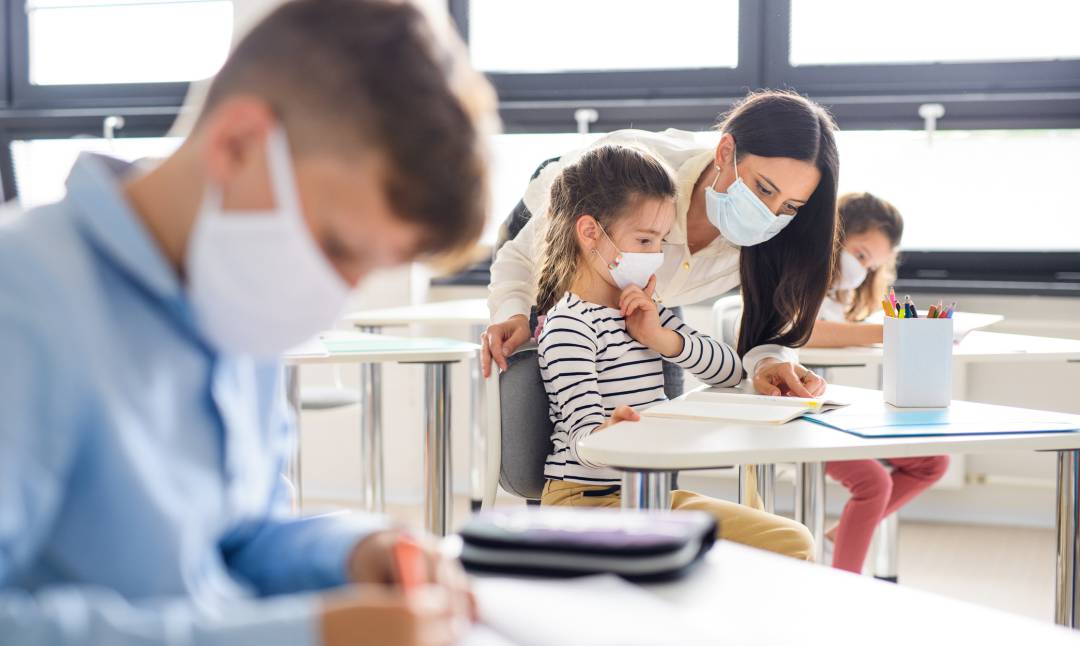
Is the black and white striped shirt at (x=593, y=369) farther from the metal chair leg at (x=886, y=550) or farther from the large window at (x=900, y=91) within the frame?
the large window at (x=900, y=91)

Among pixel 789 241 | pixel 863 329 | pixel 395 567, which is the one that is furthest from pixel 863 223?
pixel 395 567

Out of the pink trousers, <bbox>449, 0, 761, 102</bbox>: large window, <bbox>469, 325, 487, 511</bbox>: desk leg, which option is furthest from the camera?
<bbox>449, 0, 761, 102</bbox>: large window

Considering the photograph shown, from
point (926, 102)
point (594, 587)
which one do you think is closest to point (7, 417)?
point (594, 587)

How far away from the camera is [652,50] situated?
399 centimetres

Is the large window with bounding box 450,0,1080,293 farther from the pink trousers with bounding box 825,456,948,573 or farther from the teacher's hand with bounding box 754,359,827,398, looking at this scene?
the teacher's hand with bounding box 754,359,827,398

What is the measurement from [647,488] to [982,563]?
2.28 m

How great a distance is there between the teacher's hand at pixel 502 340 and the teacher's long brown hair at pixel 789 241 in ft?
1.42

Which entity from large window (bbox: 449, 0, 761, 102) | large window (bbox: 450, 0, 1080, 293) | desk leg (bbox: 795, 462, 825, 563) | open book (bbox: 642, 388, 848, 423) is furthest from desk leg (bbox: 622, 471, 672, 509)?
large window (bbox: 449, 0, 761, 102)

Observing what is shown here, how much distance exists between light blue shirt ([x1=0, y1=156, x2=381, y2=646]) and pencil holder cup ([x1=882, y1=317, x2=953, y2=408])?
122cm

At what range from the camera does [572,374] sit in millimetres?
1852

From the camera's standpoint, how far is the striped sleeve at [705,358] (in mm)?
1970

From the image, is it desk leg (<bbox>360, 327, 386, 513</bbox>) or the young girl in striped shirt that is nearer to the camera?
the young girl in striped shirt

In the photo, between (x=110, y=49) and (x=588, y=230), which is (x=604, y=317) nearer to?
(x=588, y=230)

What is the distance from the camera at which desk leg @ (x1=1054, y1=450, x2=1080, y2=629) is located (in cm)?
162
